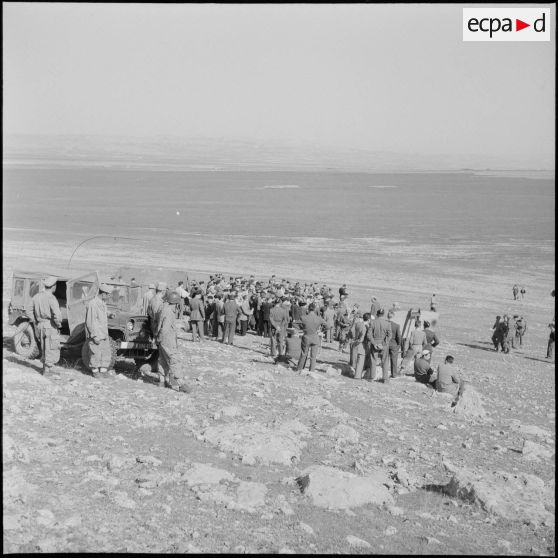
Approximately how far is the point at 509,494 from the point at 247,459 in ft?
10.3

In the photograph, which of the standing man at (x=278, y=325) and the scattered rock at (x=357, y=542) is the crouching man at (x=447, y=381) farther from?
the scattered rock at (x=357, y=542)

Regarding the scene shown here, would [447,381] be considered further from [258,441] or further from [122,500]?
[122,500]

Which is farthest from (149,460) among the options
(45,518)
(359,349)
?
(359,349)

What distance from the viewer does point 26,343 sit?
1316 cm

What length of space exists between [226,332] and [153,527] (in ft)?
35.9

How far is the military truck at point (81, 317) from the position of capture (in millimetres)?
13039

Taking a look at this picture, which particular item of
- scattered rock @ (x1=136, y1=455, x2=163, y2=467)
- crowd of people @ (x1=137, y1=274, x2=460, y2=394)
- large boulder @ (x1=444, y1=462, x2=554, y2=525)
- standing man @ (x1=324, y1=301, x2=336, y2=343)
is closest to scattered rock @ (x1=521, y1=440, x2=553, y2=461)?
large boulder @ (x1=444, y1=462, x2=554, y2=525)

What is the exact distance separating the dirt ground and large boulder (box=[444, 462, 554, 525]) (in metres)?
0.08

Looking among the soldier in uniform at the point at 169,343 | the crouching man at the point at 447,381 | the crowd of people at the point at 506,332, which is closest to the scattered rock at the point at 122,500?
the soldier in uniform at the point at 169,343

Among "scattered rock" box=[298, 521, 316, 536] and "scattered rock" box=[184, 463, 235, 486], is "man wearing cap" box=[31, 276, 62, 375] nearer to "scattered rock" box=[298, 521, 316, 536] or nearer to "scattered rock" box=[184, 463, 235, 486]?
"scattered rock" box=[184, 463, 235, 486]

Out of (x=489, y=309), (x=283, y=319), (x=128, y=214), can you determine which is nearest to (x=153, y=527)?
(x=283, y=319)

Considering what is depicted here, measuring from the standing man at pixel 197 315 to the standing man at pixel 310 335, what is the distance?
3.63 m

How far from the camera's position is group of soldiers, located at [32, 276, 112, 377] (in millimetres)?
11867

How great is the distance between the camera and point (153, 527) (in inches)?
291
